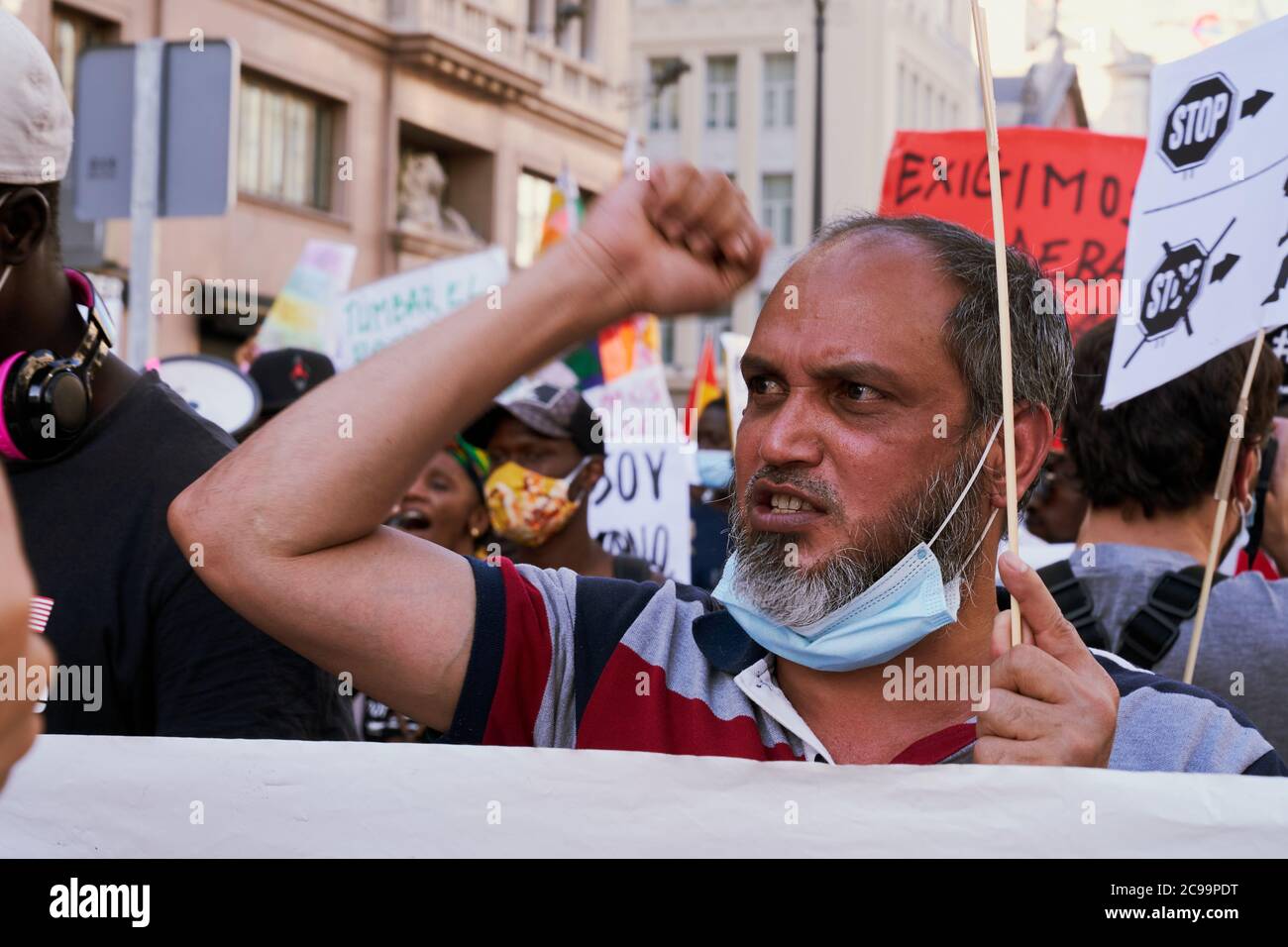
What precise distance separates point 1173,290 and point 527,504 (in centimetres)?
289

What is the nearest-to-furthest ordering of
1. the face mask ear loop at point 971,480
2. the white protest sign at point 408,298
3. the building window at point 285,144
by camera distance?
the face mask ear loop at point 971,480
the white protest sign at point 408,298
the building window at point 285,144

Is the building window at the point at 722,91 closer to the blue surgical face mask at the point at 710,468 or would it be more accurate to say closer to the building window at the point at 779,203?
the building window at the point at 779,203

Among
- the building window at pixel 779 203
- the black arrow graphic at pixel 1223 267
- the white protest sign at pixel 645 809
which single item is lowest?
the white protest sign at pixel 645 809

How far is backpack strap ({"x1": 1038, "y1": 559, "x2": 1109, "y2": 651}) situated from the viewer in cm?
299

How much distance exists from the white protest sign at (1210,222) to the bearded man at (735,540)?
713 mm

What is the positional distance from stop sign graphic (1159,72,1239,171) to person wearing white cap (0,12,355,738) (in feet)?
6.32

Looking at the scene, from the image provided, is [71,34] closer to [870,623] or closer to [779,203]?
[870,623]

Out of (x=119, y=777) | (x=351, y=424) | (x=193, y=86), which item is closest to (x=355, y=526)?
(x=351, y=424)

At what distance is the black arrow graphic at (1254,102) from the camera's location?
3.23 metres

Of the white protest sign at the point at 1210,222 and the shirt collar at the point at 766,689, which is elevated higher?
the white protest sign at the point at 1210,222

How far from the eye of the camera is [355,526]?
2.16 metres

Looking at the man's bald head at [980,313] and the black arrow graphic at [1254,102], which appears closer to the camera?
the man's bald head at [980,313]

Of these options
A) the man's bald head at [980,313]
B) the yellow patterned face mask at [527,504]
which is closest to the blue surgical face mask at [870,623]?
the man's bald head at [980,313]

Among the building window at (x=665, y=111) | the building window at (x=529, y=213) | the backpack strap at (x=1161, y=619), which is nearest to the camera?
the backpack strap at (x=1161, y=619)
